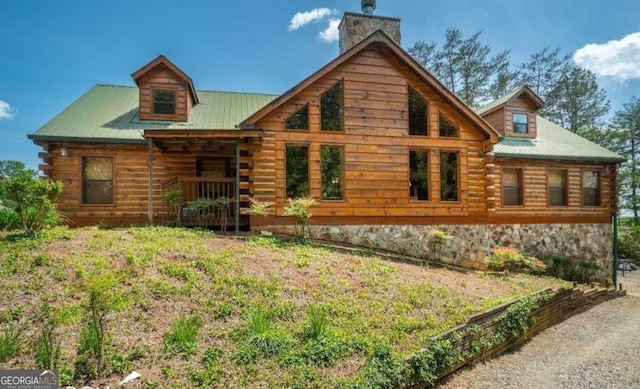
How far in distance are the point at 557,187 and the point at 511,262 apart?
18.3 feet

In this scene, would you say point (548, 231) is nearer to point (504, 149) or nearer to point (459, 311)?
point (504, 149)

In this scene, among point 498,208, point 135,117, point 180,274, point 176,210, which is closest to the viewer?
point 180,274

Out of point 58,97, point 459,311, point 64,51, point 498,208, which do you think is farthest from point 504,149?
point 58,97

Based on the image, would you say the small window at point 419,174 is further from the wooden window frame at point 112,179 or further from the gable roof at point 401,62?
the wooden window frame at point 112,179

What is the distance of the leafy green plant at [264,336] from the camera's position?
14.5 ft

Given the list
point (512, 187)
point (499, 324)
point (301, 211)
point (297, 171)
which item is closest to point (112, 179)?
point (297, 171)

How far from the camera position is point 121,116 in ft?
41.9

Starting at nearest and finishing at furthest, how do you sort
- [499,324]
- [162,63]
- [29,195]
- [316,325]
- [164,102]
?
[316,325] < [499,324] < [29,195] < [162,63] < [164,102]

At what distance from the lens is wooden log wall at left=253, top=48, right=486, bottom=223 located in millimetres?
10836

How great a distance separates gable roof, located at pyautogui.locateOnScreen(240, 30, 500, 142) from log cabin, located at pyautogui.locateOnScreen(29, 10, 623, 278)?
0.03 metres

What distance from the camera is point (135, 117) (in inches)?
503

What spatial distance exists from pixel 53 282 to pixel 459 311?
6812 mm

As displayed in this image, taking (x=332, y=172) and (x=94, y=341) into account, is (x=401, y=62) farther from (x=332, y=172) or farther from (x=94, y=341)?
(x=94, y=341)

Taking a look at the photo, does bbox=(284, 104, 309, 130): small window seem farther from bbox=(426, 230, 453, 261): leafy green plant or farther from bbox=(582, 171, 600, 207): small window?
bbox=(582, 171, 600, 207): small window
